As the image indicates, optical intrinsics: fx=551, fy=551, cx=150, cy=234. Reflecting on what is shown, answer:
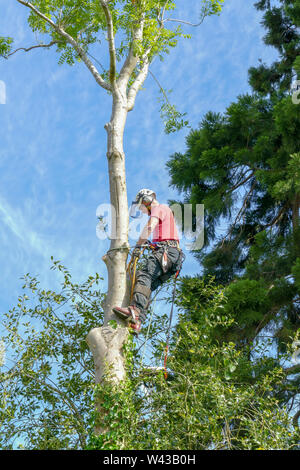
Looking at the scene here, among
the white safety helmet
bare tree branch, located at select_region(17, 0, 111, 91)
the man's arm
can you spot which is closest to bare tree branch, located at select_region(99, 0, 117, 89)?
bare tree branch, located at select_region(17, 0, 111, 91)

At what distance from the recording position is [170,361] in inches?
218

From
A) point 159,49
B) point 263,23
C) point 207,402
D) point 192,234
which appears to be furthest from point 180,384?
point 263,23

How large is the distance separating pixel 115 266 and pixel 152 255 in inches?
22.7

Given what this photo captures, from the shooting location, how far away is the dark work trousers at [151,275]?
547cm

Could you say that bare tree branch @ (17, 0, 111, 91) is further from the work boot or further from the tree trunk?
the work boot

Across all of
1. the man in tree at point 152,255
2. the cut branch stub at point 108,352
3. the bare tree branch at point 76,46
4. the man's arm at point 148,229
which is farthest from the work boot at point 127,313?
the bare tree branch at point 76,46

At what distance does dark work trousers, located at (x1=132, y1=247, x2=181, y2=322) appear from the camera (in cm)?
547

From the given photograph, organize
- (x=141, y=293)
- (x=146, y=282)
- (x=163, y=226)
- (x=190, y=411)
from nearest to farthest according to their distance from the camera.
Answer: (x=190, y=411)
(x=141, y=293)
(x=146, y=282)
(x=163, y=226)

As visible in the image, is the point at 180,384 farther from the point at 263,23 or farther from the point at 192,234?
the point at 263,23

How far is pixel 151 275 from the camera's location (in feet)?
19.1

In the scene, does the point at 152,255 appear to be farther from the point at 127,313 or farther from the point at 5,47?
the point at 5,47

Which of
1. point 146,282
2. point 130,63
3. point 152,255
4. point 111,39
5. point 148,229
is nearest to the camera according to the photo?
point 146,282

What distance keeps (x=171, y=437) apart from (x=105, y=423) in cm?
62

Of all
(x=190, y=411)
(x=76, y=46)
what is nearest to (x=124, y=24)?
(x=76, y=46)
